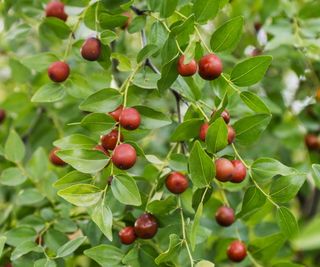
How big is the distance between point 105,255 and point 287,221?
15.5 inches

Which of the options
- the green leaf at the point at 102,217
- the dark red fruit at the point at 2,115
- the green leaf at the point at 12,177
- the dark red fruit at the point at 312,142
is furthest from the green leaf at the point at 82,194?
the dark red fruit at the point at 312,142

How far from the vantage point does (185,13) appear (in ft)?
4.35

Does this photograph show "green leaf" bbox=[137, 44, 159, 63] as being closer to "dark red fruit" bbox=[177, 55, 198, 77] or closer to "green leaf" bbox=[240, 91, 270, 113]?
"dark red fruit" bbox=[177, 55, 198, 77]

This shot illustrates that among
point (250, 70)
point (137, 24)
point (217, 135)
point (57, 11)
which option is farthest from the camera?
point (57, 11)

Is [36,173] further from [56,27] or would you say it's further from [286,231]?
[286,231]

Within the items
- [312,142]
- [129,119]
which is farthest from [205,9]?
[312,142]

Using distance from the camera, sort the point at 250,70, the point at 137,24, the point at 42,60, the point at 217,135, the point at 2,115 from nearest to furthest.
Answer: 1. the point at 217,135
2. the point at 250,70
3. the point at 137,24
4. the point at 42,60
5. the point at 2,115

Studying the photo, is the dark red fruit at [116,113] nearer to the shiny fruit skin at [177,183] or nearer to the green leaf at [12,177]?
the shiny fruit skin at [177,183]

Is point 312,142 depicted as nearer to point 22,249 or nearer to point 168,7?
point 168,7

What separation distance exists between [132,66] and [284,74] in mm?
1328

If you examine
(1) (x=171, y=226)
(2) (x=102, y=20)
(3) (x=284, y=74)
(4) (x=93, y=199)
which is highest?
(2) (x=102, y=20)

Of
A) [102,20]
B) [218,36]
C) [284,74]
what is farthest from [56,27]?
[284,74]

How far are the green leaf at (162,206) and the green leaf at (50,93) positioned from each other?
0.36 meters

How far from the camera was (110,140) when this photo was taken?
46.6 inches
